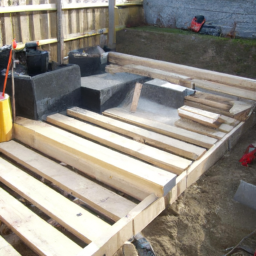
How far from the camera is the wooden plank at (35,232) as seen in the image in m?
1.80

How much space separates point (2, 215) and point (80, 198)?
1.84ft

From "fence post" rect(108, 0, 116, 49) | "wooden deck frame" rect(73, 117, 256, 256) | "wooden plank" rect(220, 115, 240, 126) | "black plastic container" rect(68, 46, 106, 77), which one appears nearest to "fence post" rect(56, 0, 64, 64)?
"black plastic container" rect(68, 46, 106, 77)

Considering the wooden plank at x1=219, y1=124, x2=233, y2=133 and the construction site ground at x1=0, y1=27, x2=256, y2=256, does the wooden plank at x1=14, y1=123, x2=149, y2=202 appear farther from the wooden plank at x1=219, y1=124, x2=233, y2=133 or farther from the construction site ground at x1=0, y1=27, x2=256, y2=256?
the wooden plank at x1=219, y1=124, x2=233, y2=133

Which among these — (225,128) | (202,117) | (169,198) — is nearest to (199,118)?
(202,117)

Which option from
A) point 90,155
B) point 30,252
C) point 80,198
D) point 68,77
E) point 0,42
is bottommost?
point 30,252

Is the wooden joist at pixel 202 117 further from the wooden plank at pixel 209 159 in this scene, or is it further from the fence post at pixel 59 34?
the fence post at pixel 59 34

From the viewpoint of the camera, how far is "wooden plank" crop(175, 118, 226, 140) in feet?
10.8

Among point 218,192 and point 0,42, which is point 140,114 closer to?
point 218,192

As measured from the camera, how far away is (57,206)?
7.09 feet

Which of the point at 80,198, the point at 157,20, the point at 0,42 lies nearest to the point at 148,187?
the point at 80,198

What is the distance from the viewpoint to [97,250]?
5.73 ft

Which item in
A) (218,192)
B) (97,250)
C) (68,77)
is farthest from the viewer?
(68,77)

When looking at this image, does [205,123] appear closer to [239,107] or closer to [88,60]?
[239,107]

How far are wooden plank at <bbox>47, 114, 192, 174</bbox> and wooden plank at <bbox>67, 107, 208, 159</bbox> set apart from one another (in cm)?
16
